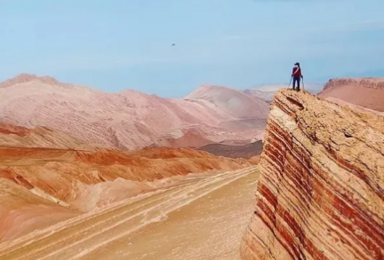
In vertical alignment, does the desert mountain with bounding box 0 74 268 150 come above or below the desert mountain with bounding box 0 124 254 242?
below

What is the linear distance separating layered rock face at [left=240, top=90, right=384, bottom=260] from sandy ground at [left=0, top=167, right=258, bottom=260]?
3.84 metres

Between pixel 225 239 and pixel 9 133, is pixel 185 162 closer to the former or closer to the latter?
pixel 9 133

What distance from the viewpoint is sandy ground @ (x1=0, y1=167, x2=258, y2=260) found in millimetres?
27109

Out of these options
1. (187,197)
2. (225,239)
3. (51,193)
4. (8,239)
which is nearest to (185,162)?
(51,193)

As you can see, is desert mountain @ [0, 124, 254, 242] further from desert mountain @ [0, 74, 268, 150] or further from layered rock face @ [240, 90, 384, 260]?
layered rock face @ [240, 90, 384, 260]

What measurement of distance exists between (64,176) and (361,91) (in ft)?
322

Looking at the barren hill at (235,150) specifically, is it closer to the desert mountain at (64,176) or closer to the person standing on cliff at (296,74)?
the desert mountain at (64,176)

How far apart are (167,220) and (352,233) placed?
22.0m

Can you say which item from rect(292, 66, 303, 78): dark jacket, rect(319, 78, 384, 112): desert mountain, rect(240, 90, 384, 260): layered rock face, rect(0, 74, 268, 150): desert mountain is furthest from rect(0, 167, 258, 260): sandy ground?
rect(0, 74, 268, 150): desert mountain

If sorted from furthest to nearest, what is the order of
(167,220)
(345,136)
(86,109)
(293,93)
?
(86,109), (167,220), (293,93), (345,136)

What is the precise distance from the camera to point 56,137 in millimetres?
134250

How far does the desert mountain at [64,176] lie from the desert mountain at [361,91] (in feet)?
134

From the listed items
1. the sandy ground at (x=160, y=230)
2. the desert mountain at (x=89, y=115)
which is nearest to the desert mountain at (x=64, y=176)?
the sandy ground at (x=160, y=230)

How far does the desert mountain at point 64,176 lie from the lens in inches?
2317
